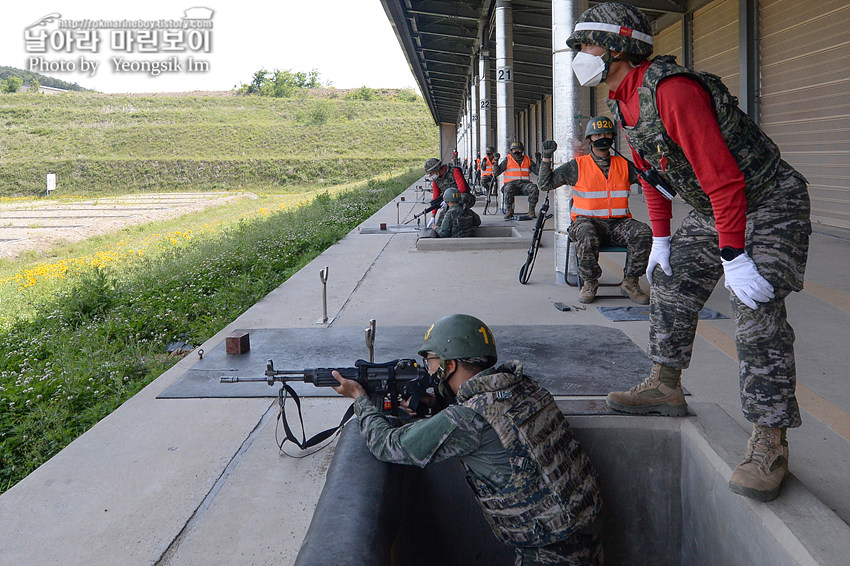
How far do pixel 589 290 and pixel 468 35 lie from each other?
2422 centimetres

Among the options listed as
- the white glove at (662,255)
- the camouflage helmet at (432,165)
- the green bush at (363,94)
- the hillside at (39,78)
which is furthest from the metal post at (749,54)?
the hillside at (39,78)

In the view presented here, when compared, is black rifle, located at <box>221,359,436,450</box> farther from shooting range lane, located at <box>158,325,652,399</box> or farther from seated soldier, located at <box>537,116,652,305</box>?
seated soldier, located at <box>537,116,652,305</box>

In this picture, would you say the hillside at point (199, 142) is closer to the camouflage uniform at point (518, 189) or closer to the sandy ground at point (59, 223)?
the sandy ground at point (59, 223)

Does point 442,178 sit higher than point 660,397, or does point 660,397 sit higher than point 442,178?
point 442,178

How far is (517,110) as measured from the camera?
56.6m

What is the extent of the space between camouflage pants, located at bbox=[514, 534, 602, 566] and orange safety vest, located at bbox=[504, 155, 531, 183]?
13.7 meters

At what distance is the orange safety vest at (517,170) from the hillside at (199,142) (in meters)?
48.6

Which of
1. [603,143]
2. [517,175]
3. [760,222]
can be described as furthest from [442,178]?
[760,222]

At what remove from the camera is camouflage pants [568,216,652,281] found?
7.65 m

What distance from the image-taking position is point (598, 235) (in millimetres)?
7832

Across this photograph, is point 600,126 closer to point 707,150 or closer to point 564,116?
point 564,116

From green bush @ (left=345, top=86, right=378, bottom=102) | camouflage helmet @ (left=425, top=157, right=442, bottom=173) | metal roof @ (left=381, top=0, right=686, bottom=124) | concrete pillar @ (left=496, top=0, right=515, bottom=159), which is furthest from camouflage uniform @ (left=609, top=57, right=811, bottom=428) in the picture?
green bush @ (left=345, top=86, right=378, bottom=102)

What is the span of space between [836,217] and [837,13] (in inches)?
119

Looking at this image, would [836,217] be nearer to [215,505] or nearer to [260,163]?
[215,505]
